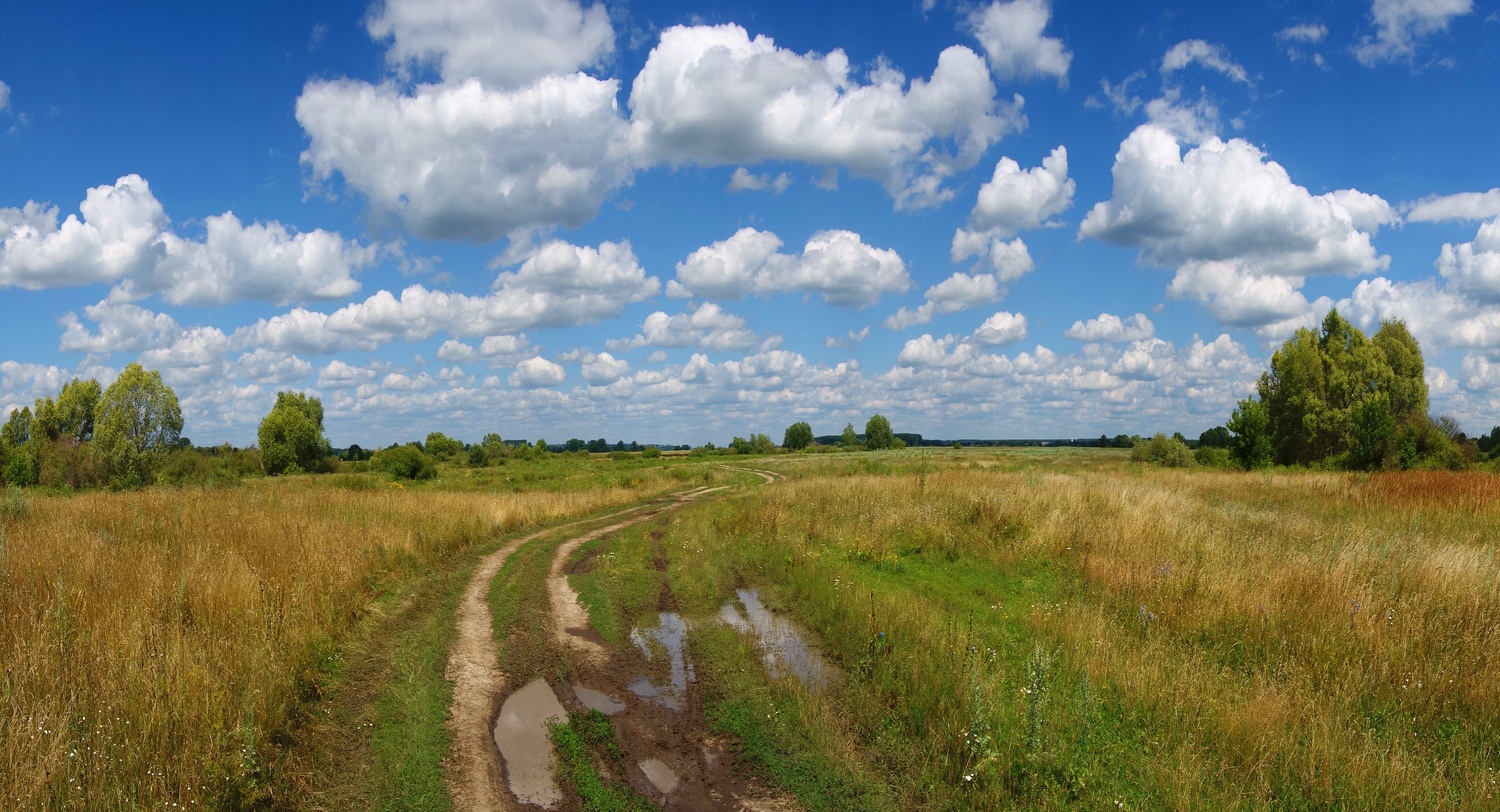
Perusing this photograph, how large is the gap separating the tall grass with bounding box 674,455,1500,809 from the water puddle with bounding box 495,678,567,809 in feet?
9.65

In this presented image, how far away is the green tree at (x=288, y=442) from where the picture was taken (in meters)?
78.0

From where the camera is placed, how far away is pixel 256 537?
13.2 metres

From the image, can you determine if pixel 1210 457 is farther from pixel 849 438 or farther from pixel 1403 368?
pixel 849 438

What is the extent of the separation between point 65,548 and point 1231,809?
15.3 metres

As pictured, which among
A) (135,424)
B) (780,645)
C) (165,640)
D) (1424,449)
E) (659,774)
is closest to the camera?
(659,774)

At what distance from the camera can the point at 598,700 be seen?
296 inches

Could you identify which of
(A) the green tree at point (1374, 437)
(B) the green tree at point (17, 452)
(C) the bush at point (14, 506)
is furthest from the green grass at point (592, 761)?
(A) the green tree at point (1374, 437)

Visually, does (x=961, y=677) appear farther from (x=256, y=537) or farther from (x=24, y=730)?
(x=256, y=537)

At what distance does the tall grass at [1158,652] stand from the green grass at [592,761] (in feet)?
7.53

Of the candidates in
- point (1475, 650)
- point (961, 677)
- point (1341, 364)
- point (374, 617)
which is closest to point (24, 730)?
point (374, 617)

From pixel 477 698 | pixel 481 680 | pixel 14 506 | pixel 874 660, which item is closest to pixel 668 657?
pixel 481 680

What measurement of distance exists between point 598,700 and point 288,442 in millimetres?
90708

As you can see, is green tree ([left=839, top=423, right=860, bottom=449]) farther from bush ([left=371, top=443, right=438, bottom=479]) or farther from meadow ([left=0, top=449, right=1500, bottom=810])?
meadow ([left=0, top=449, right=1500, bottom=810])

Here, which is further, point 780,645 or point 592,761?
point 780,645
